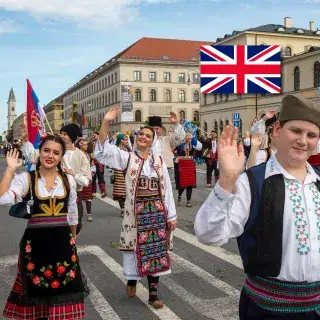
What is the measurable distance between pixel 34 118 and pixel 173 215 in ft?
11.4

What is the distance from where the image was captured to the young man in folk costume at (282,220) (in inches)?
83.8

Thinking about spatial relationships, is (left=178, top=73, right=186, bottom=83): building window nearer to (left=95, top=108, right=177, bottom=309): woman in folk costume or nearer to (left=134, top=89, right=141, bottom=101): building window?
(left=134, top=89, right=141, bottom=101): building window

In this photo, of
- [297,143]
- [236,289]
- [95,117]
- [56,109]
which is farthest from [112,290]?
[56,109]

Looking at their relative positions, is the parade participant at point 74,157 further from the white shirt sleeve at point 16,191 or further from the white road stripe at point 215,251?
the white shirt sleeve at point 16,191

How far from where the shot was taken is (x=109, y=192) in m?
14.8

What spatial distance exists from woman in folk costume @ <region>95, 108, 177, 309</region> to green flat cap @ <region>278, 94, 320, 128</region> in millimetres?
2719

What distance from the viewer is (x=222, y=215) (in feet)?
6.61

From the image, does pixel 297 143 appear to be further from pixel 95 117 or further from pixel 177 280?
pixel 95 117

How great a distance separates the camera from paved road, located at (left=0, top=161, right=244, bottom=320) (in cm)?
455

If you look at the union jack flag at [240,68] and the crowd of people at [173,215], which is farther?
the union jack flag at [240,68]

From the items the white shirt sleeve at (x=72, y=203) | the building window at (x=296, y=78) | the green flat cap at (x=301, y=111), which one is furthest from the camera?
the building window at (x=296, y=78)

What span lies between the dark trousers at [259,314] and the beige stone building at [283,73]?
44.3 metres

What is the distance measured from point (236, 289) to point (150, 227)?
1246mm

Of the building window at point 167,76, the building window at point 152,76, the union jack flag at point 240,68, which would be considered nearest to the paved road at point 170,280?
the union jack flag at point 240,68
